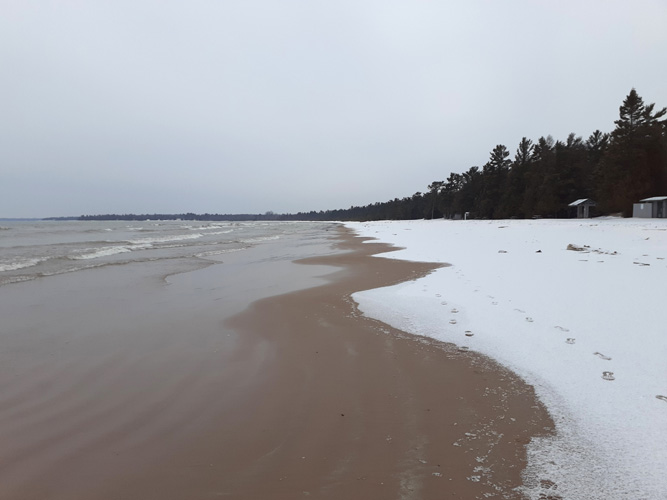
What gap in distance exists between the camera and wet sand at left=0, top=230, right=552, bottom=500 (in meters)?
2.44

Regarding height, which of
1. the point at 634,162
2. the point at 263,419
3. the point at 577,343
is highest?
the point at 634,162

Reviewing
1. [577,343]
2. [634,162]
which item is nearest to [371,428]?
[577,343]

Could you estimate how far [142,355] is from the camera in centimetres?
484

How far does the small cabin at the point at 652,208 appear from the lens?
106ft

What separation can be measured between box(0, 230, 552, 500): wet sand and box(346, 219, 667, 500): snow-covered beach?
253mm

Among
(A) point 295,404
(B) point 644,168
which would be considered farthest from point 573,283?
(B) point 644,168

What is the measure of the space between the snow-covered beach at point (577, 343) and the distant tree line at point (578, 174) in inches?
1493

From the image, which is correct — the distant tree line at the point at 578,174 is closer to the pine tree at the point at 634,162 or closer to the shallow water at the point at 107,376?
the pine tree at the point at 634,162

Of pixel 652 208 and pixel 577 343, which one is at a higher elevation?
pixel 652 208

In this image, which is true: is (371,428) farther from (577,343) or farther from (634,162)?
(634,162)

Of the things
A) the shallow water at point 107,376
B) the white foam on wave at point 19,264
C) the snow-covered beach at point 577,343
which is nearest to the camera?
the snow-covered beach at point 577,343

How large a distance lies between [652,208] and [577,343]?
38146 mm

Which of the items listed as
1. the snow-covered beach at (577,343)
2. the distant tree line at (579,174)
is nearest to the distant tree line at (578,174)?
the distant tree line at (579,174)

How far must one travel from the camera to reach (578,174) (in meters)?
51.7
